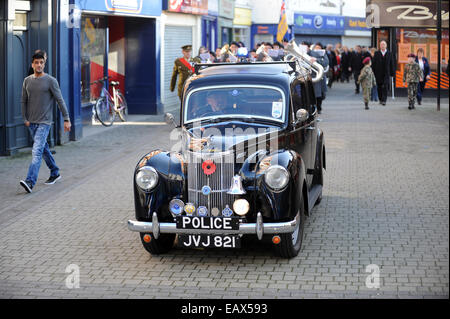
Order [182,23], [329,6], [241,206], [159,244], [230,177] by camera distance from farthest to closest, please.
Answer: [329,6] → [182,23] → [159,244] → [230,177] → [241,206]

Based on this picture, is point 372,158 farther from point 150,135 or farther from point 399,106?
point 399,106

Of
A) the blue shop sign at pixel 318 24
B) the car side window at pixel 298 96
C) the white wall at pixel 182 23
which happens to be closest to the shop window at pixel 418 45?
the white wall at pixel 182 23

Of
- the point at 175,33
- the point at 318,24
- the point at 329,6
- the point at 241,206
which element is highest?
the point at 329,6

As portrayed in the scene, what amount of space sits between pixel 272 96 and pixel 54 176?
4.34 m

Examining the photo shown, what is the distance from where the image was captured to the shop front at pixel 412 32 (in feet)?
91.8

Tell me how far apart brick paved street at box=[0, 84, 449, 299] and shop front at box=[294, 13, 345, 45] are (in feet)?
143

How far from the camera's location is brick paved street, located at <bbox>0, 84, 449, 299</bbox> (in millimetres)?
6551

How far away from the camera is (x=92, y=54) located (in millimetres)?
20141

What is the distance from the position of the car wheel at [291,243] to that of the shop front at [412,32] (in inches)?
855

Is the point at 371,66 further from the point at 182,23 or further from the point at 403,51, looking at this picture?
the point at 182,23

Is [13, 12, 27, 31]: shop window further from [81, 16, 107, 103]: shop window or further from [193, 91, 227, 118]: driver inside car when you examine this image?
[193, 91, 227, 118]: driver inside car

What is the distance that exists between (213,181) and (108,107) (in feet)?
40.2

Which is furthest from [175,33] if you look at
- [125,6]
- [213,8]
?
[213,8]
